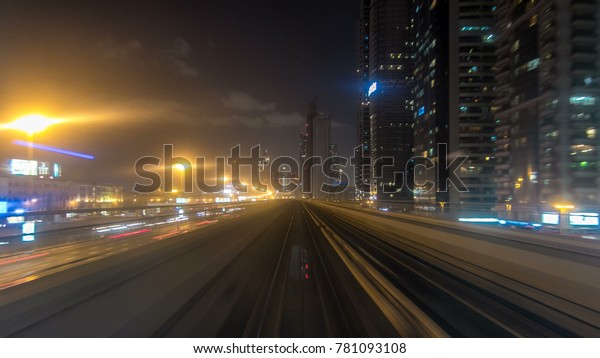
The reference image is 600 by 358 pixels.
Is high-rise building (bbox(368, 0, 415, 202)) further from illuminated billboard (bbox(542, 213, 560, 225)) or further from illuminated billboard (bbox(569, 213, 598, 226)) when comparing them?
illuminated billboard (bbox(569, 213, 598, 226))

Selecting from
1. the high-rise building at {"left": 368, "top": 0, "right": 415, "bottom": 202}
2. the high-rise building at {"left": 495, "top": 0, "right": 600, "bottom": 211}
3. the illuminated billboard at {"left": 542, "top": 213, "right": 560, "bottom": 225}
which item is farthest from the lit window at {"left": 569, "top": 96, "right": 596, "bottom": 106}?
the high-rise building at {"left": 368, "top": 0, "right": 415, "bottom": 202}

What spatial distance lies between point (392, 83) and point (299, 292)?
18519cm

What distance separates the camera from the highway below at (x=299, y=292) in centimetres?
489

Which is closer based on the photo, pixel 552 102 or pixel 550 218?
pixel 550 218

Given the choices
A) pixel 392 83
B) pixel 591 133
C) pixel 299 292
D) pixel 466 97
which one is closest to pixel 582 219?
pixel 299 292

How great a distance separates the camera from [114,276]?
7.41 meters

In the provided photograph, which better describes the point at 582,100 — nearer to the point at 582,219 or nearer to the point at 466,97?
the point at 466,97

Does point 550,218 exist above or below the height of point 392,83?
below

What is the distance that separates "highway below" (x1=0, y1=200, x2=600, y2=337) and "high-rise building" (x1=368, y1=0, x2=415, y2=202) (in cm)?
16396

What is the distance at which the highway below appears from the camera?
4887mm

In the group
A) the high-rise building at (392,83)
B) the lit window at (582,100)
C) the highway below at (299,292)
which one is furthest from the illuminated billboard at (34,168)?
the high-rise building at (392,83)

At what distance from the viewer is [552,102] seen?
183 feet
